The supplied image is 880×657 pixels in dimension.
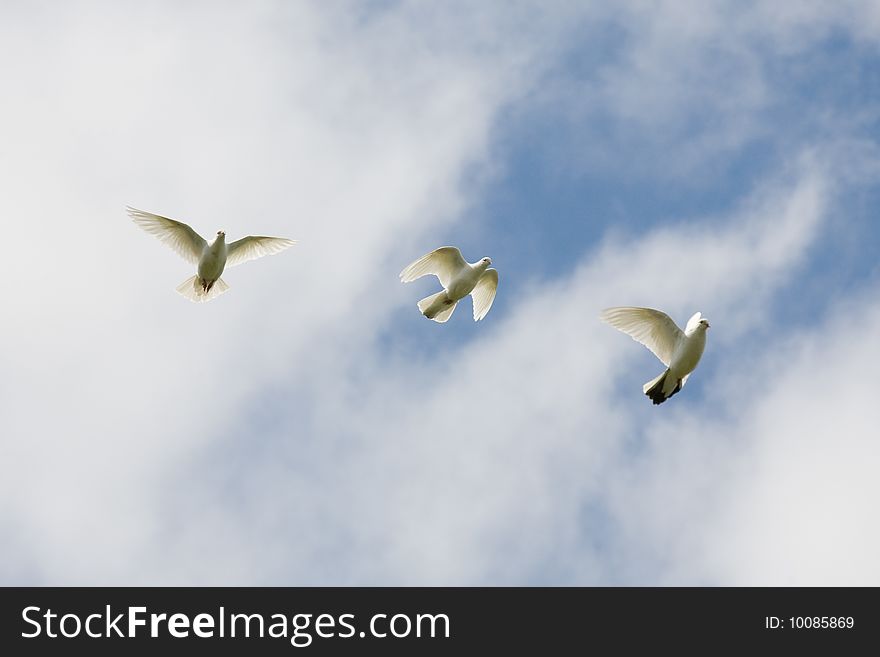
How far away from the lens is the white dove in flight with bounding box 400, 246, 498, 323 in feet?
111

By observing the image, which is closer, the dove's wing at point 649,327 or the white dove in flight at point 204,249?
the dove's wing at point 649,327

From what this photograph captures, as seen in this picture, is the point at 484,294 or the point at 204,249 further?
the point at 484,294

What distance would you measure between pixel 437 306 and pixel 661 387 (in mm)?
7148

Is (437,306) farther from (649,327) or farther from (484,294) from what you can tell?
(649,327)

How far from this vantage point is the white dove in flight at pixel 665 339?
3053cm

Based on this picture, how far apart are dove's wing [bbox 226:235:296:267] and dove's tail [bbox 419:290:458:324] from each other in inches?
187

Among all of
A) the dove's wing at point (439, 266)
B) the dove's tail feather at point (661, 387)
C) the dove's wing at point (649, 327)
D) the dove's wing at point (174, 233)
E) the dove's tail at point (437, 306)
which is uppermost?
the dove's wing at point (174, 233)

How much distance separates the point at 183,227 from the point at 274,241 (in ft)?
9.49

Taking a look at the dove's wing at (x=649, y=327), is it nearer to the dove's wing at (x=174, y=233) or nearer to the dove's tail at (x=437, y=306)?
the dove's tail at (x=437, y=306)

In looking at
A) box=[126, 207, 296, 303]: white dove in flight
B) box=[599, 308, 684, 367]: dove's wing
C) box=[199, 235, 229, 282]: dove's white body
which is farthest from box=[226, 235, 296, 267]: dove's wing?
box=[599, 308, 684, 367]: dove's wing

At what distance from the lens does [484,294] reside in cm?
3569

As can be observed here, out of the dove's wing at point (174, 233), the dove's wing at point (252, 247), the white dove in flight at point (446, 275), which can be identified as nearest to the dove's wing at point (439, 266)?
the white dove in flight at point (446, 275)

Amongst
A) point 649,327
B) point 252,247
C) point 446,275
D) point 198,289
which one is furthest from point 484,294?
point 198,289

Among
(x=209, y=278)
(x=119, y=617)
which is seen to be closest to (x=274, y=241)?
(x=209, y=278)
